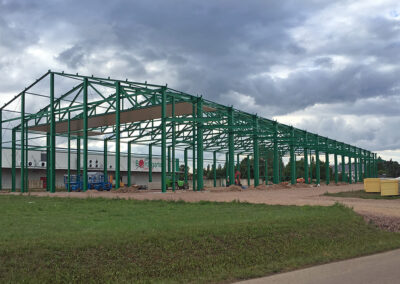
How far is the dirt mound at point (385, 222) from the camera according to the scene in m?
15.1

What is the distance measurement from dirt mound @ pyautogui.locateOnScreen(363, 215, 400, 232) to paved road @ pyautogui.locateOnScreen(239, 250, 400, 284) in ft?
16.1

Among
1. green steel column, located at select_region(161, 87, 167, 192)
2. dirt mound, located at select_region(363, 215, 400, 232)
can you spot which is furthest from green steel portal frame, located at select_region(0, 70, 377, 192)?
dirt mound, located at select_region(363, 215, 400, 232)

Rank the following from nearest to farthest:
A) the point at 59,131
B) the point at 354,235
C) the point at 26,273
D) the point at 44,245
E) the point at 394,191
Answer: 1. the point at 26,273
2. the point at 44,245
3. the point at 354,235
4. the point at 394,191
5. the point at 59,131

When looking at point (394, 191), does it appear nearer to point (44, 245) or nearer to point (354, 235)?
point (354, 235)

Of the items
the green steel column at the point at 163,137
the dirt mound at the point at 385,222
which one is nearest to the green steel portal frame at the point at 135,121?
the green steel column at the point at 163,137

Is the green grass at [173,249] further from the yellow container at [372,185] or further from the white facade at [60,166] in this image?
the white facade at [60,166]

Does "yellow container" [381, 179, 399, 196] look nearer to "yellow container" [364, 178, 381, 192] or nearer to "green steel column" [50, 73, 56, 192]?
"yellow container" [364, 178, 381, 192]

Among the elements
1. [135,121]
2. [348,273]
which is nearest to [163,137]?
[135,121]

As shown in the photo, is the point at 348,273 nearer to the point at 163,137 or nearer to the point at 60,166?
the point at 163,137


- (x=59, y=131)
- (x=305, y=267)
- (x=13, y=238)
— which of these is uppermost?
(x=59, y=131)

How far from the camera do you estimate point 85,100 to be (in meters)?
37.2

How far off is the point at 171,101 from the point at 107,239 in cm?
2975

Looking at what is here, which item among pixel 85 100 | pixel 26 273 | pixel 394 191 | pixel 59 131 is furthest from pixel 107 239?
pixel 59 131

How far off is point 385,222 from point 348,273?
7.47 meters
